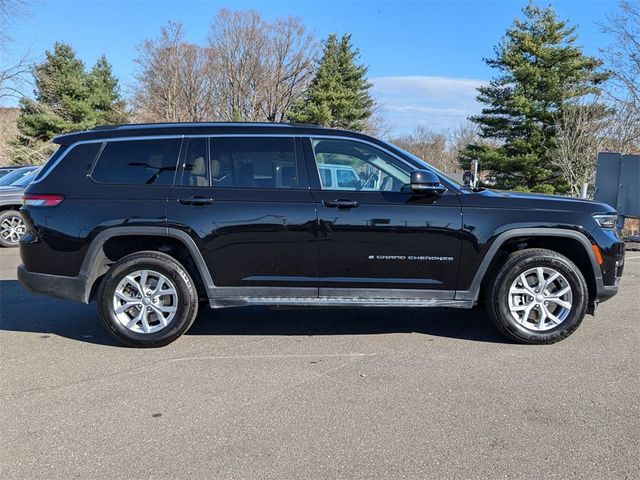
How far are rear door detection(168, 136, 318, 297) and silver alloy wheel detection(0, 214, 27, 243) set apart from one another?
25.9 ft

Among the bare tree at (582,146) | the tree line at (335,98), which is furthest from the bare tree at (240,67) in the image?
the bare tree at (582,146)

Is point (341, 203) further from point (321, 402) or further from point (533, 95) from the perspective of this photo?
point (533, 95)

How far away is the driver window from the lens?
4852mm

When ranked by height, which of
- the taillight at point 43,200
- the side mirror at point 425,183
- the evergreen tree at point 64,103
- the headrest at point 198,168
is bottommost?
the taillight at point 43,200

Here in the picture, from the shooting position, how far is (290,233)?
4773mm

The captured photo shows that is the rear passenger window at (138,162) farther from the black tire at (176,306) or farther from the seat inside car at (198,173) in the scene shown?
the black tire at (176,306)

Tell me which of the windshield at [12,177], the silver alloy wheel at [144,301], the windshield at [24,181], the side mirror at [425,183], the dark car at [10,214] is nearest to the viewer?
the side mirror at [425,183]

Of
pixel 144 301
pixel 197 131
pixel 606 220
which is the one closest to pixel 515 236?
pixel 606 220

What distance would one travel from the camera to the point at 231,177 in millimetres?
4902

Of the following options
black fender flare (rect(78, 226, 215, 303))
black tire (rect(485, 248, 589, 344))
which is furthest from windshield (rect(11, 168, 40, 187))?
black tire (rect(485, 248, 589, 344))

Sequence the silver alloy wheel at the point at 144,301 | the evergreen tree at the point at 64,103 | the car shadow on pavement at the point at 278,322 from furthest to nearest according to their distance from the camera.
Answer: the evergreen tree at the point at 64,103
the car shadow on pavement at the point at 278,322
the silver alloy wheel at the point at 144,301

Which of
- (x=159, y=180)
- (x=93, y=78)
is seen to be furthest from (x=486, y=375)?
(x=93, y=78)

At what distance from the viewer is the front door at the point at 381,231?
15.6 feet

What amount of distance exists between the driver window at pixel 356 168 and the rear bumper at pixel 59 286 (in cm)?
235
